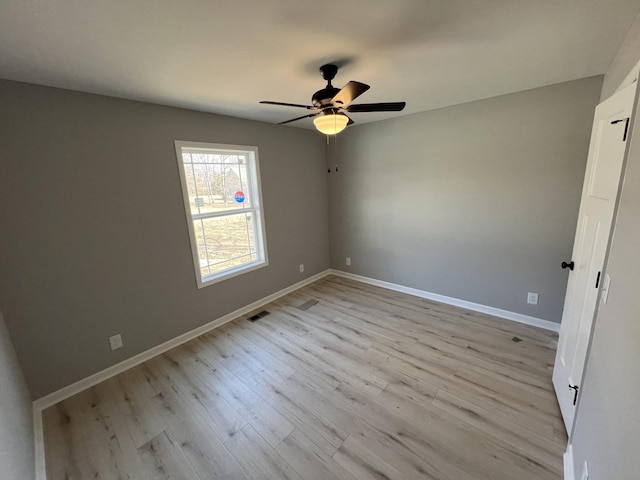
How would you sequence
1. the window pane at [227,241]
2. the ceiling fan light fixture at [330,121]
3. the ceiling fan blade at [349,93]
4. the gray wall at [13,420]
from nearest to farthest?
the gray wall at [13,420] < the ceiling fan blade at [349,93] < the ceiling fan light fixture at [330,121] < the window pane at [227,241]

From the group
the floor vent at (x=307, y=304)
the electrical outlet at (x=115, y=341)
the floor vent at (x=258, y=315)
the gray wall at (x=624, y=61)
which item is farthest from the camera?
the floor vent at (x=307, y=304)

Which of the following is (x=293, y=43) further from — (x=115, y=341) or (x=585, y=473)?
(x=115, y=341)

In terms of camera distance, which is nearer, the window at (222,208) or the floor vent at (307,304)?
the window at (222,208)

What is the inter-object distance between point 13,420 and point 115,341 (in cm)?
105

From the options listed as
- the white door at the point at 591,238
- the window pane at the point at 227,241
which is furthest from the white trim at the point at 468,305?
the window pane at the point at 227,241

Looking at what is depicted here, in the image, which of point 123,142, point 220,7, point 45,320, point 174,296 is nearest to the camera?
point 220,7

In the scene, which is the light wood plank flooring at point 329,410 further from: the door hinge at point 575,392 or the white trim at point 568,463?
the door hinge at point 575,392

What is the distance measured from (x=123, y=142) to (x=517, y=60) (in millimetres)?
3172

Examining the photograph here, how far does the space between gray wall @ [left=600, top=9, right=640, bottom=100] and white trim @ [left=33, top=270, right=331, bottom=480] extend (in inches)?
148

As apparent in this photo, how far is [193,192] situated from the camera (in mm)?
2824

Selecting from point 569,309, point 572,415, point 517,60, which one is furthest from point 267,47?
point 572,415

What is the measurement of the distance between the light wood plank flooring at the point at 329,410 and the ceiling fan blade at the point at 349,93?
7.00ft

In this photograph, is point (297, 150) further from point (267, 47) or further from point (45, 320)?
point (45, 320)

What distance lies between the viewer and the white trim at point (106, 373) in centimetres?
166
